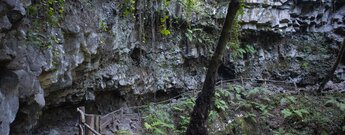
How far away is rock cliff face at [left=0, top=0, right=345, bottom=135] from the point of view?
5.57 meters

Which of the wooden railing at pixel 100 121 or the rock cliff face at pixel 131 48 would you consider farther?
the wooden railing at pixel 100 121

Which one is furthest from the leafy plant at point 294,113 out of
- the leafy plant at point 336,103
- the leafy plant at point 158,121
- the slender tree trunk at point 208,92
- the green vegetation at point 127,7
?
the green vegetation at point 127,7

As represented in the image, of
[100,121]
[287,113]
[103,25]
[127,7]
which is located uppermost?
[127,7]

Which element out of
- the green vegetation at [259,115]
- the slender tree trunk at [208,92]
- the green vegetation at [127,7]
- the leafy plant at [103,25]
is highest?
the green vegetation at [127,7]

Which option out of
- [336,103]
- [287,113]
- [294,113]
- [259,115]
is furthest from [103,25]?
[336,103]

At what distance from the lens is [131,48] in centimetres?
1074

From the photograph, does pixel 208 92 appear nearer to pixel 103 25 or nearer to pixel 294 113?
pixel 103 25

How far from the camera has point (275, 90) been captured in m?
13.9

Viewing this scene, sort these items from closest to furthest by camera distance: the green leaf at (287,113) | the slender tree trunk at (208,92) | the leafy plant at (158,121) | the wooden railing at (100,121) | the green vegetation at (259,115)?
the wooden railing at (100,121)
the slender tree trunk at (208,92)
the leafy plant at (158,121)
the green vegetation at (259,115)
the green leaf at (287,113)

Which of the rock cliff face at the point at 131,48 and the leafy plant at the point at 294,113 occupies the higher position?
the rock cliff face at the point at 131,48

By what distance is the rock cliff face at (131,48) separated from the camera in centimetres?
557

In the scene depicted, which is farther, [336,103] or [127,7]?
[336,103]

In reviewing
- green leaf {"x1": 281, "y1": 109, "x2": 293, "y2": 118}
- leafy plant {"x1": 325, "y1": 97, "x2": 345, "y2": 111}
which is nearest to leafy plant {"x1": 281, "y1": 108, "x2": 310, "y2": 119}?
green leaf {"x1": 281, "y1": 109, "x2": 293, "y2": 118}

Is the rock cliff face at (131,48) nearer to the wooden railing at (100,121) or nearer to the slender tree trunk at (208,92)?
the wooden railing at (100,121)
